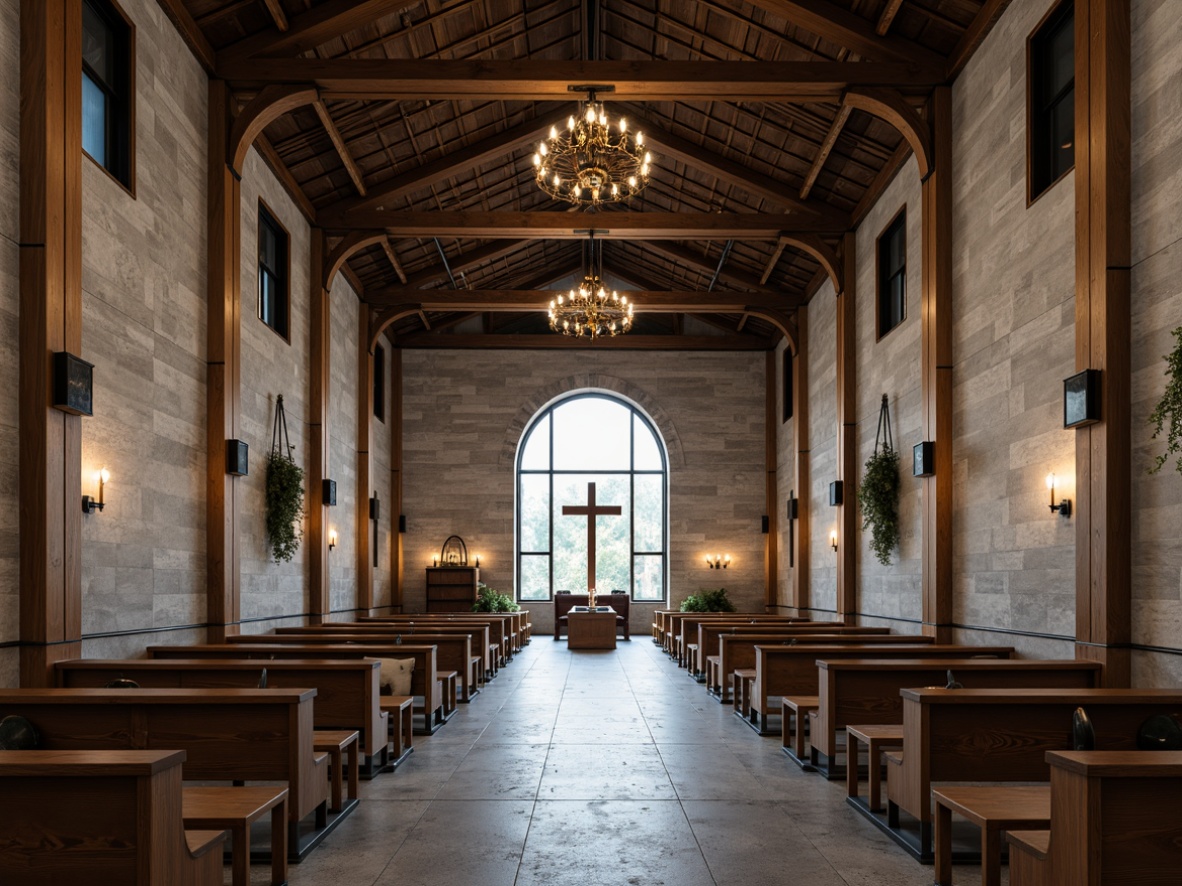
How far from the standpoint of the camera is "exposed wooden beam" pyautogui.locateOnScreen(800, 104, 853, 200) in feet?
33.0

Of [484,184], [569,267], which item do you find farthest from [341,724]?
[569,267]

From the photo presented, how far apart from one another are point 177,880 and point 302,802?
1461 millimetres

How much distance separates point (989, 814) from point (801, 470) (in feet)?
38.9

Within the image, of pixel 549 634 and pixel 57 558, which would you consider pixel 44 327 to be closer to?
pixel 57 558

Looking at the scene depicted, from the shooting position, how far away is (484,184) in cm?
1354

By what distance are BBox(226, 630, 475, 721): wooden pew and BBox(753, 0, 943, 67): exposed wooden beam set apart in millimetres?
5718

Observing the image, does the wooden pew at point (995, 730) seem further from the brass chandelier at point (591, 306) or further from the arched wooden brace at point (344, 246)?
the arched wooden brace at point (344, 246)

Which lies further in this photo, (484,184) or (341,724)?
(484,184)

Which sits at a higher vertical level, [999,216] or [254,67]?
[254,67]

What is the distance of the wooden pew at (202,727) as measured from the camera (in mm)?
4320

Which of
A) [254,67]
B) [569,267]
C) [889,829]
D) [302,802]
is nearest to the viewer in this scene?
[302,802]

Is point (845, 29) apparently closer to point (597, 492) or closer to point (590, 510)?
point (590, 510)

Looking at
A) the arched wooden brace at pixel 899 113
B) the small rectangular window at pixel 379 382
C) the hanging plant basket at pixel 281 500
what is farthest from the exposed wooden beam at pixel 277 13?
the small rectangular window at pixel 379 382

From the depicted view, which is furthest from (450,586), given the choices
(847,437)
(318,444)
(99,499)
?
(99,499)
